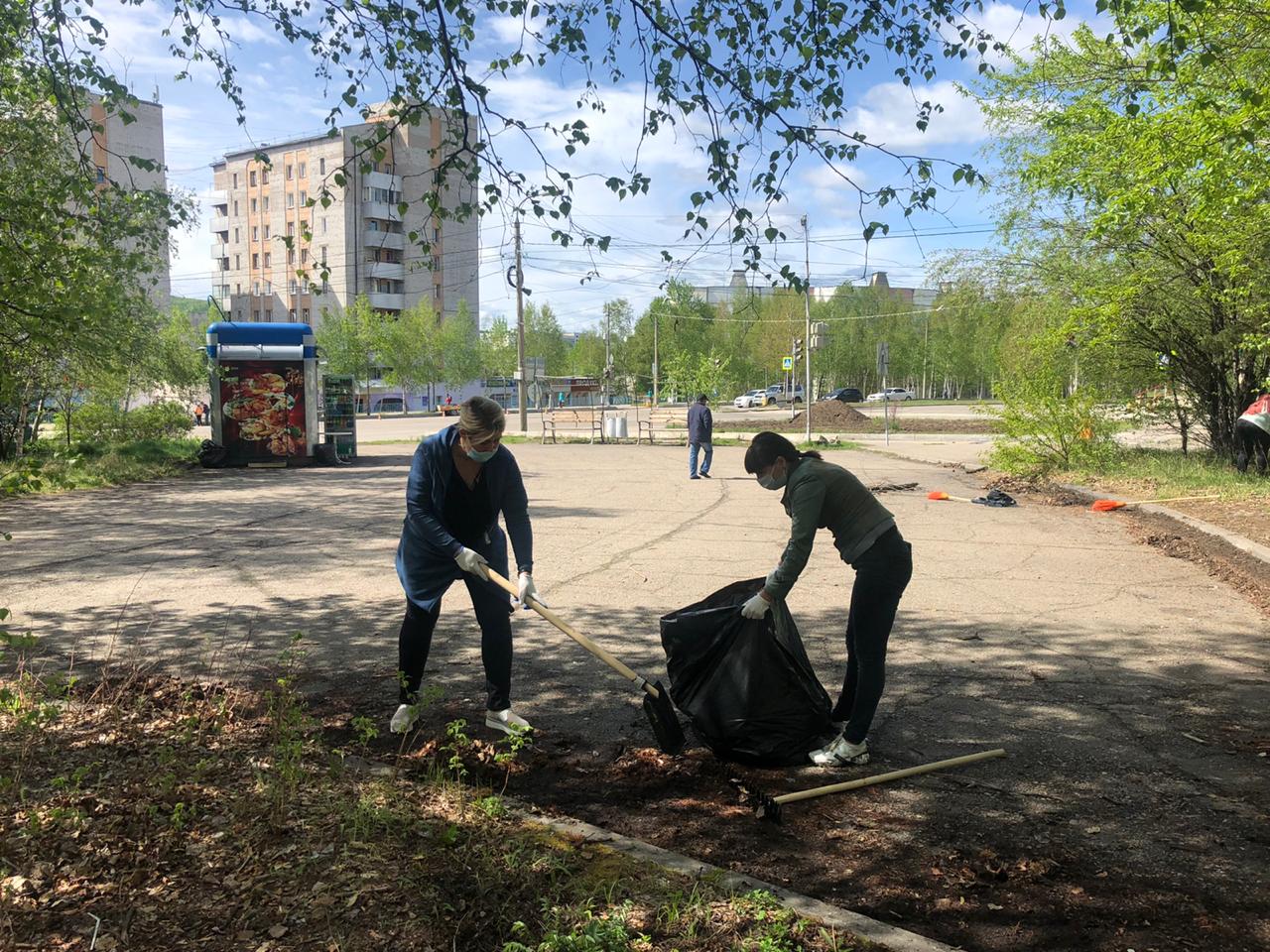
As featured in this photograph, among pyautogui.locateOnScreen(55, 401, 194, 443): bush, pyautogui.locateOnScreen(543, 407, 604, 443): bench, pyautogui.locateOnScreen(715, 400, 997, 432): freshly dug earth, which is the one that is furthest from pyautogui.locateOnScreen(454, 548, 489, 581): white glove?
pyautogui.locateOnScreen(715, 400, 997, 432): freshly dug earth

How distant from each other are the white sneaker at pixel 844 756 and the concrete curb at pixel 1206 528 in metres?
5.92

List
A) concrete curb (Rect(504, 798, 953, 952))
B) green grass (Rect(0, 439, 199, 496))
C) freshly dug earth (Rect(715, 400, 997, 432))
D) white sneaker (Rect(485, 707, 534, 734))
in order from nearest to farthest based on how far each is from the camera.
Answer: concrete curb (Rect(504, 798, 953, 952)) → white sneaker (Rect(485, 707, 534, 734)) → green grass (Rect(0, 439, 199, 496)) → freshly dug earth (Rect(715, 400, 997, 432))

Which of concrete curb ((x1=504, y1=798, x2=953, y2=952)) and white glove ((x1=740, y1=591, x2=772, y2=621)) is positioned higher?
white glove ((x1=740, y1=591, x2=772, y2=621))

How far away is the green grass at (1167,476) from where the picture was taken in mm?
12430

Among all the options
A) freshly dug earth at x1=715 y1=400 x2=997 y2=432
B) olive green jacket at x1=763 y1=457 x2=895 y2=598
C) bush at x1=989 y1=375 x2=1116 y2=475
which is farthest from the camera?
freshly dug earth at x1=715 y1=400 x2=997 y2=432

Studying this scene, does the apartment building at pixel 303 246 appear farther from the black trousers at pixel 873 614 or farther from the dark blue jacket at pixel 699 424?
the black trousers at pixel 873 614

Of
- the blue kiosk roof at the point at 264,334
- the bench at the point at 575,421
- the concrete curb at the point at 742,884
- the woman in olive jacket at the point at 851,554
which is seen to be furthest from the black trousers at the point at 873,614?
the bench at the point at 575,421

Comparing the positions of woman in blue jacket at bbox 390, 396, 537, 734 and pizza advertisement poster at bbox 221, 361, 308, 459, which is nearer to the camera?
woman in blue jacket at bbox 390, 396, 537, 734

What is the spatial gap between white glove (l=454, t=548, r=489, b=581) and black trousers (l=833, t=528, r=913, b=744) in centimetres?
164

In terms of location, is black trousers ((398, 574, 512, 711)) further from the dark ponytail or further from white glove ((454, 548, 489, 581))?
the dark ponytail

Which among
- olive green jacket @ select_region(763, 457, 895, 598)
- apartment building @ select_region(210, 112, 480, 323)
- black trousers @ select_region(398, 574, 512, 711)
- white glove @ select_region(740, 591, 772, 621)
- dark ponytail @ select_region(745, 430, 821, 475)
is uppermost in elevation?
apartment building @ select_region(210, 112, 480, 323)

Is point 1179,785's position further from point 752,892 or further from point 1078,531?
point 1078,531

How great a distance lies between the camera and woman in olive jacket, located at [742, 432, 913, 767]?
12.9 ft

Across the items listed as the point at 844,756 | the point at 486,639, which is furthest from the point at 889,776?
the point at 486,639
